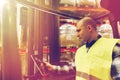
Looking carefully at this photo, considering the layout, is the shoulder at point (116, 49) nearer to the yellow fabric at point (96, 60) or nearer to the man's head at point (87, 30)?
the yellow fabric at point (96, 60)

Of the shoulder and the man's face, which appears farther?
the man's face

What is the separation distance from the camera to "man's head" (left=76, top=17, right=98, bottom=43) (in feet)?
5.50

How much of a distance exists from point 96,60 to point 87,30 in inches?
8.2

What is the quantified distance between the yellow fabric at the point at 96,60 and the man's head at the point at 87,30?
58 mm

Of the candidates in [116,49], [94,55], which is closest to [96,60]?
[94,55]

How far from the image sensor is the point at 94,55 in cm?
167

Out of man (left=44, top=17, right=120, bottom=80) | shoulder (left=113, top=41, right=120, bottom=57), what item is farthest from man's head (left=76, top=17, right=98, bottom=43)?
shoulder (left=113, top=41, right=120, bottom=57)

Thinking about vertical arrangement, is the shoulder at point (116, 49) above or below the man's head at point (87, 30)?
below

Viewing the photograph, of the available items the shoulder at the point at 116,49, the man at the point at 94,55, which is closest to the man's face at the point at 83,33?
the man at the point at 94,55

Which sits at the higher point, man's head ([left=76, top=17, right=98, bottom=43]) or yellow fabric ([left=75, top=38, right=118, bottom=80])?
man's head ([left=76, top=17, right=98, bottom=43])

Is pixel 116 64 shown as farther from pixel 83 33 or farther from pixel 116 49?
pixel 83 33

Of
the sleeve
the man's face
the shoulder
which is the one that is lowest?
the sleeve

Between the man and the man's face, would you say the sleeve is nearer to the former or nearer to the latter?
the man

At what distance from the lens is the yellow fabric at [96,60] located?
158cm
